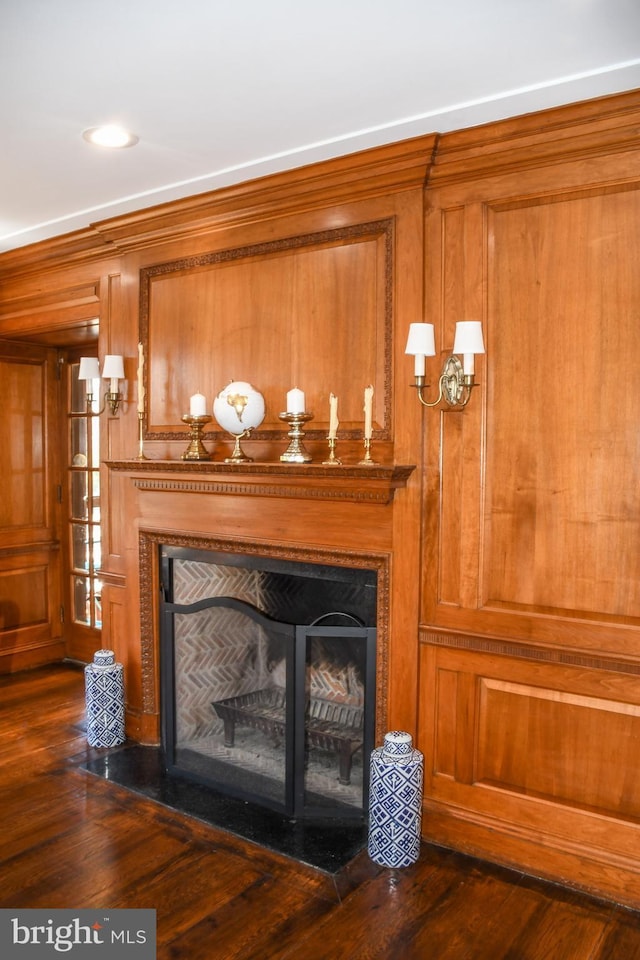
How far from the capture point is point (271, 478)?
112 inches

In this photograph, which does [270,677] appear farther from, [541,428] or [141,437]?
[541,428]

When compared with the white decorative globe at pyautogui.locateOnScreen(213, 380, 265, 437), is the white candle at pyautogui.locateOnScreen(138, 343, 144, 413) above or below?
above

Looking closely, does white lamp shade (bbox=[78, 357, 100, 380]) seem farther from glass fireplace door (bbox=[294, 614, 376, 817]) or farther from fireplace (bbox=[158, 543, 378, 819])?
glass fireplace door (bbox=[294, 614, 376, 817])

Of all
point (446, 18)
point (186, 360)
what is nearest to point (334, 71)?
point (446, 18)

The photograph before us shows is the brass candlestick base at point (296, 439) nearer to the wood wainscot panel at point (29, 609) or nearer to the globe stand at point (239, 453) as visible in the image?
the globe stand at point (239, 453)

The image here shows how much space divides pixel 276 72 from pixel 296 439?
1.25m

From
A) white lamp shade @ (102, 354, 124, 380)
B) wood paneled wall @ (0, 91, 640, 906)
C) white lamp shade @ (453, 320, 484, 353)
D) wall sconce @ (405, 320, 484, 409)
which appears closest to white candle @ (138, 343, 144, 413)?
white lamp shade @ (102, 354, 124, 380)

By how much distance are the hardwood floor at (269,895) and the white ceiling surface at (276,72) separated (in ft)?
8.39

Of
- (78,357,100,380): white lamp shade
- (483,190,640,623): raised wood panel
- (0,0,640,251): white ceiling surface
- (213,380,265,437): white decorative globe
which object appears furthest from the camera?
(78,357,100,380): white lamp shade

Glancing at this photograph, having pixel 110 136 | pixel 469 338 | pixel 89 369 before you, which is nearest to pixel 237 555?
pixel 469 338

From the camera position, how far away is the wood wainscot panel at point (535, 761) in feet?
7.55

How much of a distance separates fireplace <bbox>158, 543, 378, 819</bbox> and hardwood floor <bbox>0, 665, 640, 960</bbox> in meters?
0.35

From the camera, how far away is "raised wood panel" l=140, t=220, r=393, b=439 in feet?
8.92

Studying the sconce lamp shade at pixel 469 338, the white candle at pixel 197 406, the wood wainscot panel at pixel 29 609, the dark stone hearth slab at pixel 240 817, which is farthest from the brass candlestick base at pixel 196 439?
the wood wainscot panel at pixel 29 609
